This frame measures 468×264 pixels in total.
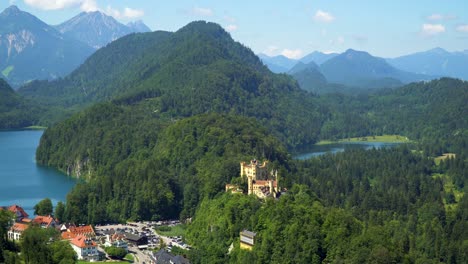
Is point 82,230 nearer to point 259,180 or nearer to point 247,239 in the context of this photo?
point 247,239

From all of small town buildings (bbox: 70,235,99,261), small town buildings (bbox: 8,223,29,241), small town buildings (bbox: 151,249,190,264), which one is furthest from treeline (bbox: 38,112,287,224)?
small town buildings (bbox: 151,249,190,264)

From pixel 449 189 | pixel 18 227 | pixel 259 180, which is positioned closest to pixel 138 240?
pixel 18 227

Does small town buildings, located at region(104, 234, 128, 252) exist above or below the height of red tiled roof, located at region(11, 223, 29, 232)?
below

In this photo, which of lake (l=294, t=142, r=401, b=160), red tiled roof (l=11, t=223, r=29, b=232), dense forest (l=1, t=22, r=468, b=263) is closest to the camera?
dense forest (l=1, t=22, r=468, b=263)

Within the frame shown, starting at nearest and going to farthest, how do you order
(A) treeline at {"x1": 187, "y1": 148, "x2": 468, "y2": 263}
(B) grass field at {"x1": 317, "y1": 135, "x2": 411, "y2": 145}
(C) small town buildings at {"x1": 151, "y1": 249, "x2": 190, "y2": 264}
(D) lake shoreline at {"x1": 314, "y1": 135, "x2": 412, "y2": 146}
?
(A) treeline at {"x1": 187, "y1": 148, "x2": 468, "y2": 263}, (C) small town buildings at {"x1": 151, "y1": 249, "x2": 190, "y2": 264}, (D) lake shoreline at {"x1": 314, "y1": 135, "x2": 412, "y2": 146}, (B) grass field at {"x1": 317, "y1": 135, "x2": 411, "y2": 145}

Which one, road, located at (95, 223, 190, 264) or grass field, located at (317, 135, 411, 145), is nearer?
road, located at (95, 223, 190, 264)

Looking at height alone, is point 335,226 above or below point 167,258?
above

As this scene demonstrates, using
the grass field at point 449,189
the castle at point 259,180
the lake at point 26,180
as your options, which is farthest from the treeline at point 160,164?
the grass field at point 449,189

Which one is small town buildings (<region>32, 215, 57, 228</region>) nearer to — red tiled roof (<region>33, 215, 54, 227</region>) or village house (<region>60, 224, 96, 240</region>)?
red tiled roof (<region>33, 215, 54, 227</region>)

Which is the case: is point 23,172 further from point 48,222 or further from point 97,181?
point 48,222
